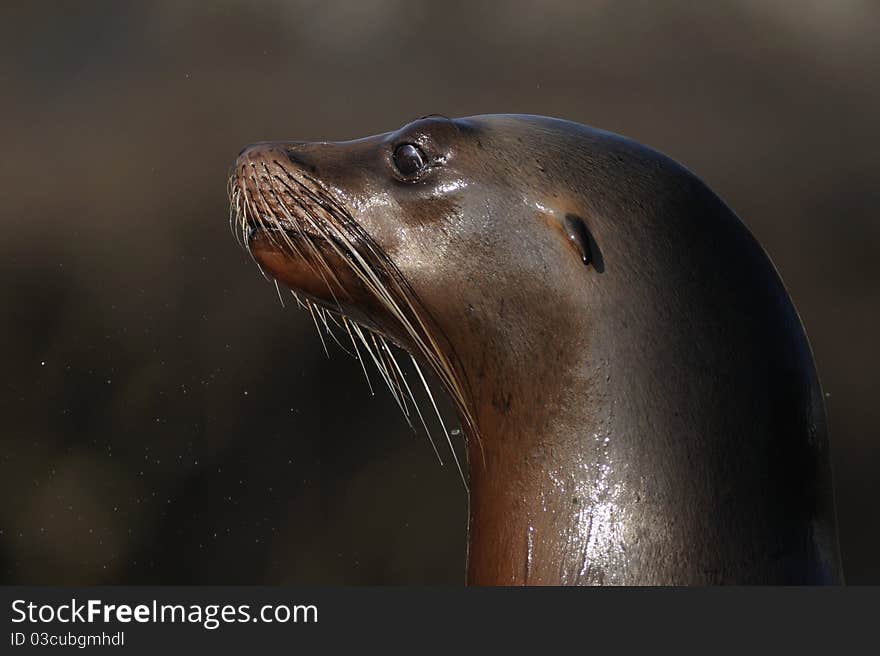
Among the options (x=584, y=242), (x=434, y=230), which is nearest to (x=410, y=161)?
(x=434, y=230)

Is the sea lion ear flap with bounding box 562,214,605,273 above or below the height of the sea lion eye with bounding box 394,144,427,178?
below

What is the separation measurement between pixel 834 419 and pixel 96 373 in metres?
3.97

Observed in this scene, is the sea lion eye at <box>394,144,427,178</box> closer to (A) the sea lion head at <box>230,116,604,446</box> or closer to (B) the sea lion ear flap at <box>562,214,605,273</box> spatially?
(A) the sea lion head at <box>230,116,604,446</box>

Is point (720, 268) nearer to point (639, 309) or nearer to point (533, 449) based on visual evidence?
point (639, 309)

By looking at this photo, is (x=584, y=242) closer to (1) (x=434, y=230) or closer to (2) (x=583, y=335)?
(2) (x=583, y=335)

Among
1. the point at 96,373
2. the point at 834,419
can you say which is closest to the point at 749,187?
the point at 834,419

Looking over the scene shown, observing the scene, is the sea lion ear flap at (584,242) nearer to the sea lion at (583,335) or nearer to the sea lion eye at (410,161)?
the sea lion at (583,335)

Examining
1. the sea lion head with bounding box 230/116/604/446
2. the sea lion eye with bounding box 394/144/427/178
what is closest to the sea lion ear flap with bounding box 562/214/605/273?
the sea lion head with bounding box 230/116/604/446

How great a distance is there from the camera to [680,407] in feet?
7.57

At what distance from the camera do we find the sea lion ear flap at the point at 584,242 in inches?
94.3

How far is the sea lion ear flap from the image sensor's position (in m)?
2.40

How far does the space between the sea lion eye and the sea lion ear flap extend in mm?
346

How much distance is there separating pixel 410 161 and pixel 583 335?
0.52 m

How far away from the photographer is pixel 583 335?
238 centimetres
